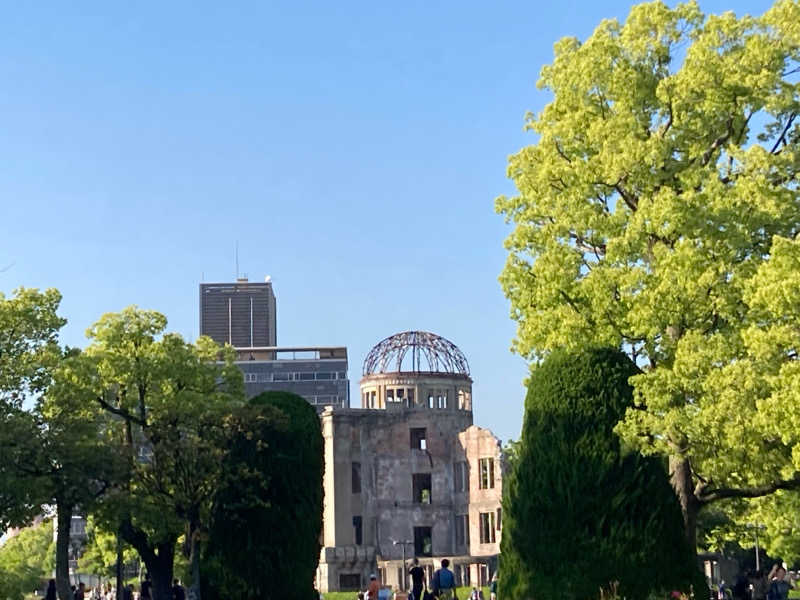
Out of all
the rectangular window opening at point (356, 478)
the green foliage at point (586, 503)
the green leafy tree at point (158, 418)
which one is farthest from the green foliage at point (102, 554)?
the green foliage at point (586, 503)

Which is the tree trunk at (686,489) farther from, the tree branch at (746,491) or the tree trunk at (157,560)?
the tree trunk at (157,560)

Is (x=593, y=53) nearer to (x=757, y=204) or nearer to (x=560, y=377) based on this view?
(x=757, y=204)

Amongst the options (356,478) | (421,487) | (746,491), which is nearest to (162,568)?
(746,491)

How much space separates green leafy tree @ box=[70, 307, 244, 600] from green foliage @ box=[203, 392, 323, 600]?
2509mm

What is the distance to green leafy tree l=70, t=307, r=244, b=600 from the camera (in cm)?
4325

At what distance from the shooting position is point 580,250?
34250 mm

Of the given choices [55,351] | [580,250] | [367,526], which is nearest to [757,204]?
[580,250]

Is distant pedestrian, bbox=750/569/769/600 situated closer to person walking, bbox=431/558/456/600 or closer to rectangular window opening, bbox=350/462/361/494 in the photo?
person walking, bbox=431/558/456/600

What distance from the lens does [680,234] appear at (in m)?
31.6

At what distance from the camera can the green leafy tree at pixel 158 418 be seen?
43250 mm

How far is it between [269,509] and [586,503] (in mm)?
12141

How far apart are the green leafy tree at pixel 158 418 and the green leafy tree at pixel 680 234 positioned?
1391 cm

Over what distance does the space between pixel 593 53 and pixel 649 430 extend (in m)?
10.5

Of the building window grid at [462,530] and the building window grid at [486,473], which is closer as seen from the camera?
the building window grid at [486,473]
